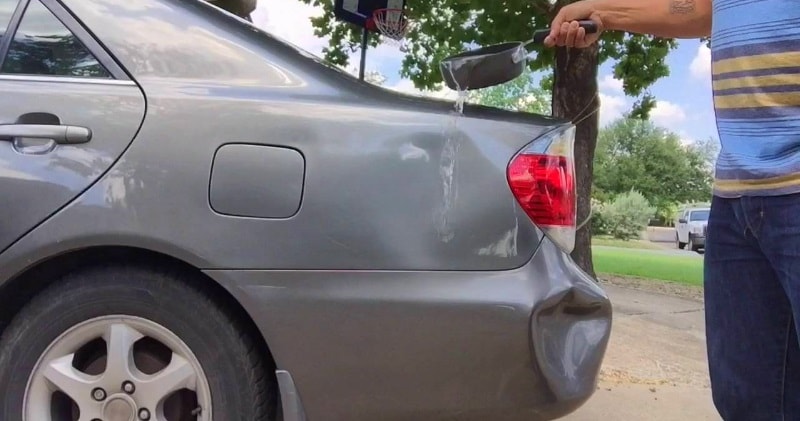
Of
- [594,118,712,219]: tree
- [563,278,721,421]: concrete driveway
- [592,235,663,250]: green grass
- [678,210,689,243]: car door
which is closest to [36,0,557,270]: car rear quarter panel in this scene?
[563,278,721,421]: concrete driveway

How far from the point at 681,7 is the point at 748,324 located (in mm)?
762

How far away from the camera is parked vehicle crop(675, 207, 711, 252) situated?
25862 millimetres

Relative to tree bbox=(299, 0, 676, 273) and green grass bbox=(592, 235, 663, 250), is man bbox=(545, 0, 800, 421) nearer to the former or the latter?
tree bbox=(299, 0, 676, 273)

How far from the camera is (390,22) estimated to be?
715cm

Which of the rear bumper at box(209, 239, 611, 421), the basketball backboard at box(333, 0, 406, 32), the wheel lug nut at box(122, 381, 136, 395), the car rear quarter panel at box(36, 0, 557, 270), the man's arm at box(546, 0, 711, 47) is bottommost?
the wheel lug nut at box(122, 381, 136, 395)

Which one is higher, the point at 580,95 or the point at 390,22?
the point at 390,22

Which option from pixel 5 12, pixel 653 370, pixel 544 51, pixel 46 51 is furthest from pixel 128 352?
pixel 544 51

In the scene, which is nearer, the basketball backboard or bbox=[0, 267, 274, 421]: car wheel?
bbox=[0, 267, 274, 421]: car wheel

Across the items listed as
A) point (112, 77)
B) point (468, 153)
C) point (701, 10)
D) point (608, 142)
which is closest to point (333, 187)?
point (468, 153)

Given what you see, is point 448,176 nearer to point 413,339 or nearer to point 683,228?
point 413,339

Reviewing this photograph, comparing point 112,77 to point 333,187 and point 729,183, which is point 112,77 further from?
point 729,183

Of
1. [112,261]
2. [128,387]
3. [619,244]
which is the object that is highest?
[112,261]

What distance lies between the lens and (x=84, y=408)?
1.88m

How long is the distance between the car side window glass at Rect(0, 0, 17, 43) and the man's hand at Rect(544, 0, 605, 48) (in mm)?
1544
